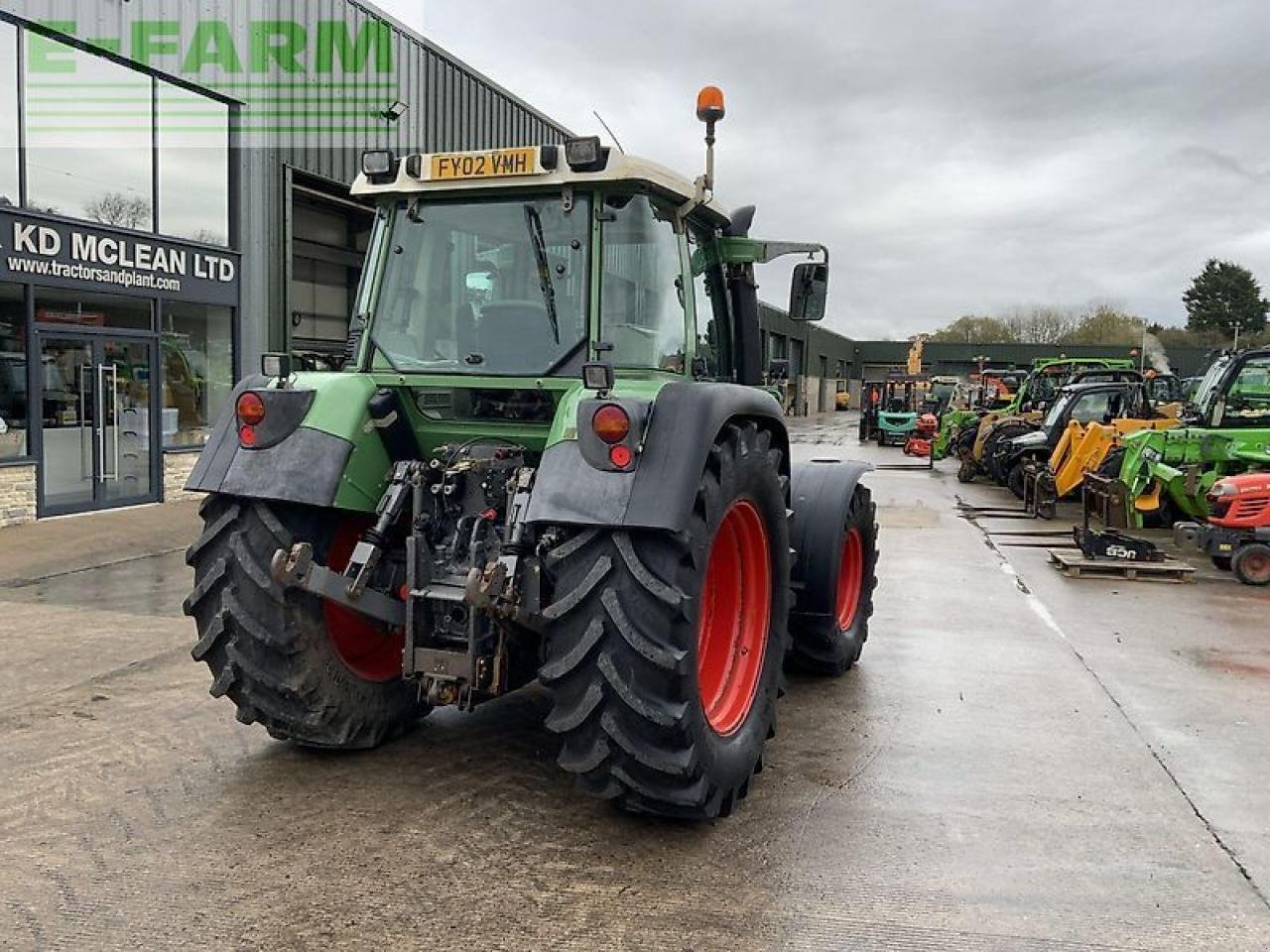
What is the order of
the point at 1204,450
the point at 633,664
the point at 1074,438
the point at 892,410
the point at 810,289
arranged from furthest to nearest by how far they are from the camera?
the point at 892,410 < the point at 1074,438 < the point at 1204,450 < the point at 810,289 < the point at 633,664

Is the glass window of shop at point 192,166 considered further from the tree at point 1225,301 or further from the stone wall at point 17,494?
the tree at point 1225,301

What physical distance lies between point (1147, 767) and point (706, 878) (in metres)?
2.38

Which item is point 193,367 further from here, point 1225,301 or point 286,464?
point 1225,301

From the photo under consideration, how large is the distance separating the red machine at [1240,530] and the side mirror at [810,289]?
6.35 meters

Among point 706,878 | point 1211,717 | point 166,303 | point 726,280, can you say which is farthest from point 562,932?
point 166,303

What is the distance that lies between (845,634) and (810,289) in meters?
2.04

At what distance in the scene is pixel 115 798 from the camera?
13.2ft

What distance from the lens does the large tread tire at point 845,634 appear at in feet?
18.7

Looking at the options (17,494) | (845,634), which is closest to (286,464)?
(845,634)

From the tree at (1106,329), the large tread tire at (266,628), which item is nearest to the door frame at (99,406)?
the large tread tire at (266,628)

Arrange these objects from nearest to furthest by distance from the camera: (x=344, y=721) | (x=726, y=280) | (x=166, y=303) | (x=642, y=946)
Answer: (x=642, y=946) → (x=344, y=721) → (x=726, y=280) → (x=166, y=303)

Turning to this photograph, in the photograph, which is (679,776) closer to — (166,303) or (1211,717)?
(1211,717)

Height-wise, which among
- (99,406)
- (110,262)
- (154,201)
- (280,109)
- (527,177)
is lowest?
(99,406)

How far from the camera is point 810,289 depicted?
209 inches
